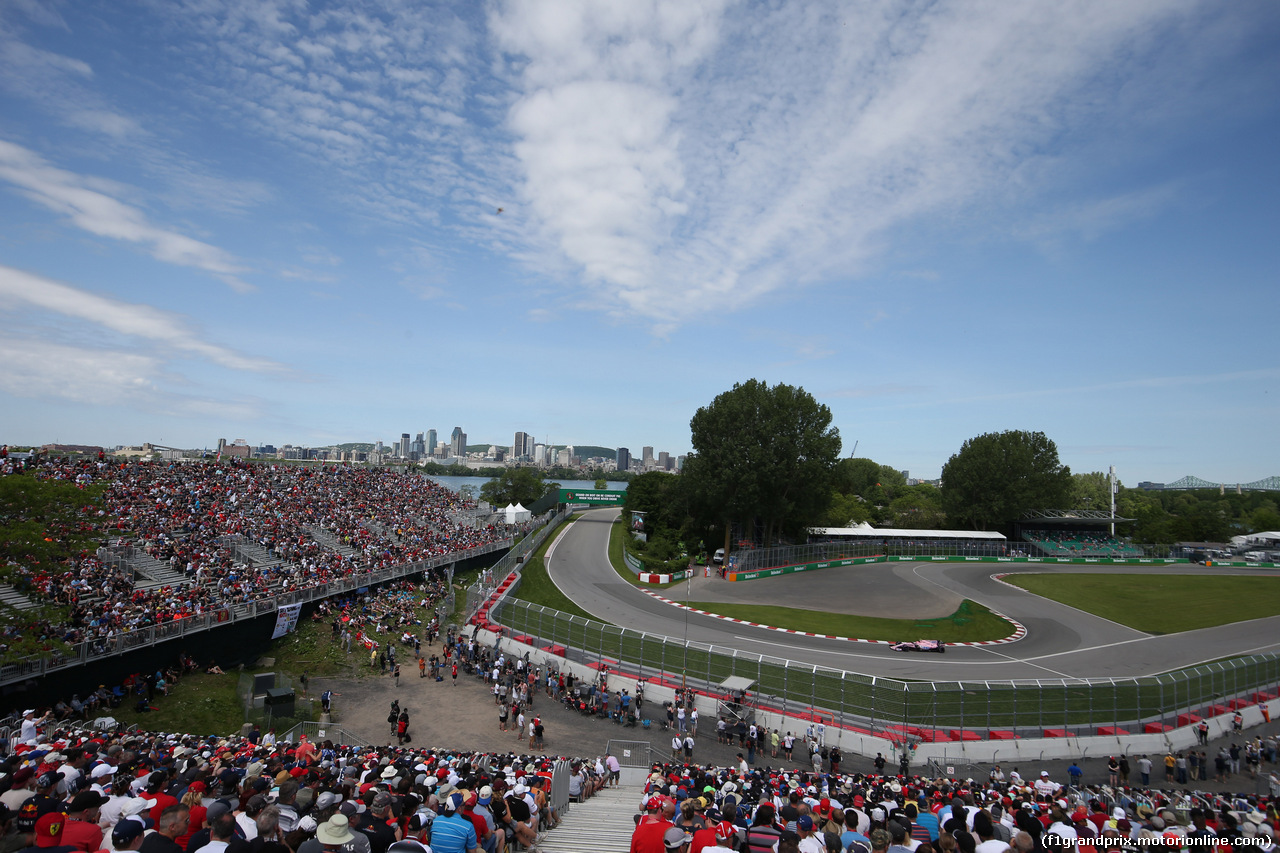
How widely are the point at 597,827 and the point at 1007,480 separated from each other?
75.0 metres

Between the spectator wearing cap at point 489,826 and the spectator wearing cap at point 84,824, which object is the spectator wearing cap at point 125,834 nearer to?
Answer: the spectator wearing cap at point 84,824

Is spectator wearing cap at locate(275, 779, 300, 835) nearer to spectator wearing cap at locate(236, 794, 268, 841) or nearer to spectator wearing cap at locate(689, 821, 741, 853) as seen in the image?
spectator wearing cap at locate(236, 794, 268, 841)

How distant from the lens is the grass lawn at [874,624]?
3070cm

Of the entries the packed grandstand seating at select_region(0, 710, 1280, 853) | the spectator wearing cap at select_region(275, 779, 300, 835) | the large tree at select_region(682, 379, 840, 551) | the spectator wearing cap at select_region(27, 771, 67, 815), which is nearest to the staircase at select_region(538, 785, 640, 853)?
the packed grandstand seating at select_region(0, 710, 1280, 853)

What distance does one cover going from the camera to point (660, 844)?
5.78 meters

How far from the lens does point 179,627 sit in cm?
2139

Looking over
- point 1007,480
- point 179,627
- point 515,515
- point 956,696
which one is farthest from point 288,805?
point 1007,480

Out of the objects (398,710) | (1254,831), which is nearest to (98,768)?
(398,710)

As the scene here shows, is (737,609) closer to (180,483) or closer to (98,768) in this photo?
(98,768)

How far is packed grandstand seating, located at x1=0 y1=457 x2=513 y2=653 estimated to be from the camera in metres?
21.3

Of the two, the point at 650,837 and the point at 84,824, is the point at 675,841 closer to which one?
the point at 650,837

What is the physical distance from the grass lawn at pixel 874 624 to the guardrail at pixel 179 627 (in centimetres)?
1799

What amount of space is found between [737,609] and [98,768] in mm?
29950

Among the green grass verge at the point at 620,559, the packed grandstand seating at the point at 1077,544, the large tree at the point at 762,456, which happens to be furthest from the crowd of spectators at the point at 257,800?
the packed grandstand seating at the point at 1077,544
